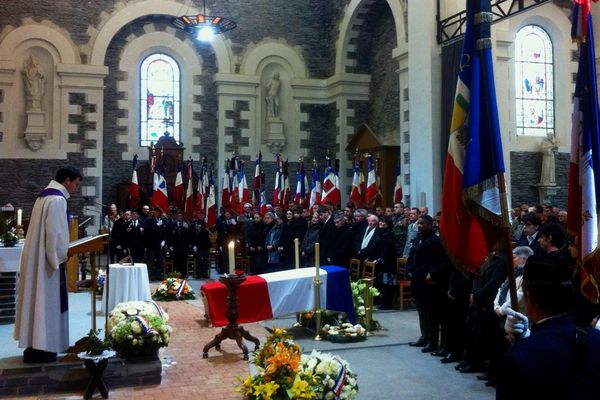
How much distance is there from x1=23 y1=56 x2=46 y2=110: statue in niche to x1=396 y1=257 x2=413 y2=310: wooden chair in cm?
1074

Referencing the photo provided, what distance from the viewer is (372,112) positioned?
653 inches

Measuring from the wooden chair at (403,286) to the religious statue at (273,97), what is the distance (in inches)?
346

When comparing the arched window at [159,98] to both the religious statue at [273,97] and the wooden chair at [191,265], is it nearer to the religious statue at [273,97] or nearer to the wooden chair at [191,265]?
the religious statue at [273,97]

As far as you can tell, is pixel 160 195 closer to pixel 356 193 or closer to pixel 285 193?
pixel 285 193

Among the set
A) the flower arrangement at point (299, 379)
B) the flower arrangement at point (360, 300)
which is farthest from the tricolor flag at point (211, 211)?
the flower arrangement at point (299, 379)

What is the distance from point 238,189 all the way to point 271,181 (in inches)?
91.0

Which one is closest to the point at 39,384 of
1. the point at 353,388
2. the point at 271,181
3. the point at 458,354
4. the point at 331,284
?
the point at 353,388

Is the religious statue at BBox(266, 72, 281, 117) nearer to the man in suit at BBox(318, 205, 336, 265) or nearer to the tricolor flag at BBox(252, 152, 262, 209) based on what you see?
the tricolor flag at BBox(252, 152, 262, 209)

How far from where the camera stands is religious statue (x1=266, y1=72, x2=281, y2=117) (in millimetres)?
17109

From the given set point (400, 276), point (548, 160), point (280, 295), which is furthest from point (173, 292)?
point (548, 160)

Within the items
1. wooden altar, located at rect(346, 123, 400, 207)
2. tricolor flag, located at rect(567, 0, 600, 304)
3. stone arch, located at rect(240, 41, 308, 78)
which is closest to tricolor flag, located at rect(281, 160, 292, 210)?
wooden altar, located at rect(346, 123, 400, 207)

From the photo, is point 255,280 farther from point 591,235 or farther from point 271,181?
point 271,181

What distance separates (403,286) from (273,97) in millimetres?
9415

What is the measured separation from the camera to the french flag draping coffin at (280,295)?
7.02 meters
